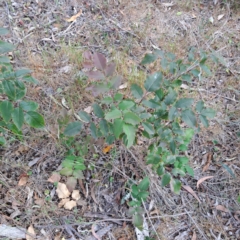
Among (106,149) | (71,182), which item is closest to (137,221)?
(71,182)

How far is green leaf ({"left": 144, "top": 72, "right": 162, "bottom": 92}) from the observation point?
1310 millimetres

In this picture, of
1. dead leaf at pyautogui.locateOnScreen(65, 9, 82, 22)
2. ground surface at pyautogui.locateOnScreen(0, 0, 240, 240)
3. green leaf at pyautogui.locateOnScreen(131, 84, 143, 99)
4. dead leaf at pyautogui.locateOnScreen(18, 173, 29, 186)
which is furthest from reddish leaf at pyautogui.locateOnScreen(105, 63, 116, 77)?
dead leaf at pyautogui.locateOnScreen(65, 9, 82, 22)

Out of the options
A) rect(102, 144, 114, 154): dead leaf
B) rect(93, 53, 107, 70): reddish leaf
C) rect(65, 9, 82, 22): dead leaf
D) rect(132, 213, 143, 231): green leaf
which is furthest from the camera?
rect(65, 9, 82, 22): dead leaf

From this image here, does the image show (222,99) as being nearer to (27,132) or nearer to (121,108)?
(121,108)

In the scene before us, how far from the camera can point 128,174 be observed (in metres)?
1.76

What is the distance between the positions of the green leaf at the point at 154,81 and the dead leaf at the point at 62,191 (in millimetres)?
766

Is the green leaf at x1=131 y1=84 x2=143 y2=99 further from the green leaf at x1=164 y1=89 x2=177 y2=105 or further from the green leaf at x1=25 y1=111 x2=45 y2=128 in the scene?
the green leaf at x1=25 y1=111 x2=45 y2=128

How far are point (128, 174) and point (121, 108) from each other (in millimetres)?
674

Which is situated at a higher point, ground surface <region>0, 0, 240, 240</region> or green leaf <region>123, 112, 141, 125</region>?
green leaf <region>123, 112, 141, 125</region>

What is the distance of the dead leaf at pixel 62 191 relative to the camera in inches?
65.2

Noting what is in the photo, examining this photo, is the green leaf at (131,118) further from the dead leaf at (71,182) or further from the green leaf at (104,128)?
the dead leaf at (71,182)

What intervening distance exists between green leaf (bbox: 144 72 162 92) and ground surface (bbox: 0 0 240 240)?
0.47 meters

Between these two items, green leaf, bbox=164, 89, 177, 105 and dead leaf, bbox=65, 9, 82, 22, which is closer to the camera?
green leaf, bbox=164, 89, 177, 105

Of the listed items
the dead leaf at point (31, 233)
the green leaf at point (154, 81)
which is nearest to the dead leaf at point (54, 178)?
the dead leaf at point (31, 233)
